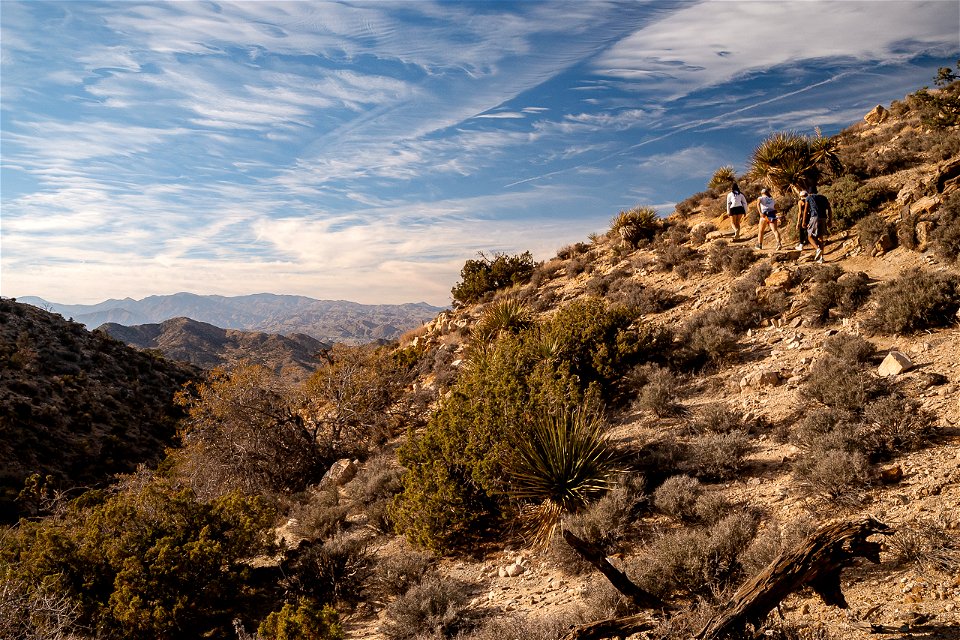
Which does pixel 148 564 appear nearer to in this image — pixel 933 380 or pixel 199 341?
pixel 933 380

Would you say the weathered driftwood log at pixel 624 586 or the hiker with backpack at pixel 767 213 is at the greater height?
the hiker with backpack at pixel 767 213

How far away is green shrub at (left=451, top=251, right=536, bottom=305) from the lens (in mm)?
21000

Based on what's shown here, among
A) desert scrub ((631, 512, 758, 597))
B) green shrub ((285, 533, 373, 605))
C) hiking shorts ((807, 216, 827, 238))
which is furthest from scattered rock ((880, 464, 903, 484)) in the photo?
hiking shorts ((807, 216, 827, 238))

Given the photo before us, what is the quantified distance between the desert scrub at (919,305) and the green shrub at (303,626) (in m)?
8.24

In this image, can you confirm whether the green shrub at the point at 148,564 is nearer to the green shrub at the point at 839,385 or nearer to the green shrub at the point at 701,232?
the green shrub at the point at 839,385

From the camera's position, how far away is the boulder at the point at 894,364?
6.00m

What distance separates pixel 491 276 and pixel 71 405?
17.0 m

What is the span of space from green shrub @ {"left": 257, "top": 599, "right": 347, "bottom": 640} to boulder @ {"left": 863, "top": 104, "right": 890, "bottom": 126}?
2384 centimetres

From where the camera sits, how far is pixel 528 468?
5887 millimetres

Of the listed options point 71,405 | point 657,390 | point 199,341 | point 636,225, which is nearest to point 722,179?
point 636,225

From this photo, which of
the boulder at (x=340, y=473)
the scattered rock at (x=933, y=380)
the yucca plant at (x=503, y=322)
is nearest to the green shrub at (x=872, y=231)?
the scattered rock at (x=933, y=380)

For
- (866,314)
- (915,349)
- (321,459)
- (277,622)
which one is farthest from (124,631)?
(866,314)

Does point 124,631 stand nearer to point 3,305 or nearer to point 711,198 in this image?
point 711,198

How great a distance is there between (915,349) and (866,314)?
1.42m
